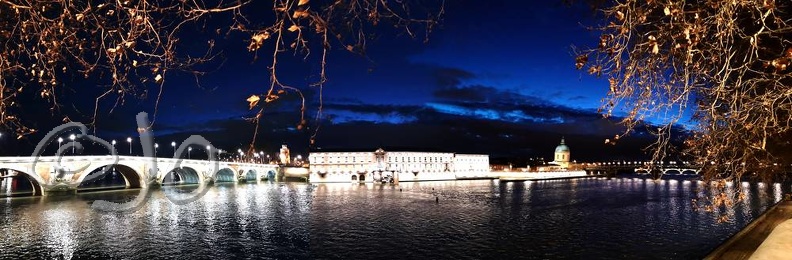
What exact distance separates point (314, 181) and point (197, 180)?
28770 mm

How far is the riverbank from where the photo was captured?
10.2 m

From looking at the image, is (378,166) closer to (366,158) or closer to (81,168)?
(366,158)

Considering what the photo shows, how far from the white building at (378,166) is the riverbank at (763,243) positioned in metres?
99.8

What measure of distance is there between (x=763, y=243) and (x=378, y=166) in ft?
397

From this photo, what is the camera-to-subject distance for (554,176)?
169625 millimetres

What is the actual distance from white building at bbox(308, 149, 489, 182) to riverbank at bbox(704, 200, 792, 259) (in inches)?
3928

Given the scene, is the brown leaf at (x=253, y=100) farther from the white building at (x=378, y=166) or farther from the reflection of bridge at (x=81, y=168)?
the white building at (x=378, y=166)

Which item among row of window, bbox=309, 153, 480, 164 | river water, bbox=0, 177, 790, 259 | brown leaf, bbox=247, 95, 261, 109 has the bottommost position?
river water, bbox=0, 177, 790, 259

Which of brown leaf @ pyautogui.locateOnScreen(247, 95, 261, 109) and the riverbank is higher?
brown leaf @ pyautogui.locateOnScreen(247, 95, 261, 109)

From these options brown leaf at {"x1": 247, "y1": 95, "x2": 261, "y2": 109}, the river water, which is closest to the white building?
the river water

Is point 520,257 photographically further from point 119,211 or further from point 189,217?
point 119,211

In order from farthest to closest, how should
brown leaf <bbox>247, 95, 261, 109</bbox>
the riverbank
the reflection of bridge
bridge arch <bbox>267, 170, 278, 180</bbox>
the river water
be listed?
bridge arch <bbox>267, 170, 278, 180</bbox>, the reflection of bridge, the river water, the riverbank, brown leaf <bbox>247, 95, 261, 109</bbox>

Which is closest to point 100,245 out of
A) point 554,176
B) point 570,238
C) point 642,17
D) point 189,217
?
point 189,217

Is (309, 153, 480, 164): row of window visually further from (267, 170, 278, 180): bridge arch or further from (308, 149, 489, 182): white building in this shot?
(267, 170, 278, 180): bridge arch
